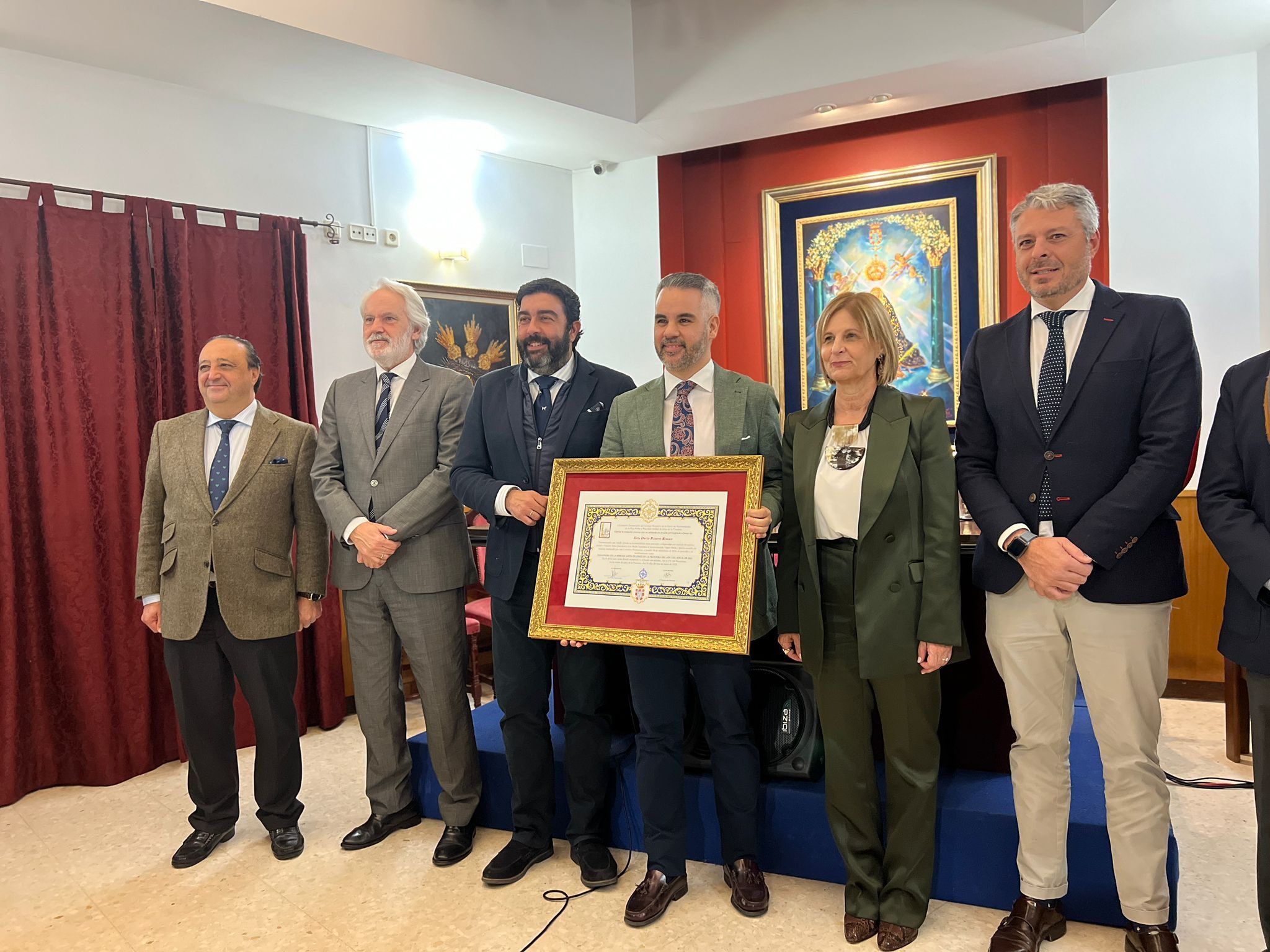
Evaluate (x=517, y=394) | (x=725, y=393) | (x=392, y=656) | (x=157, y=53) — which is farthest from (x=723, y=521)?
(x=157, y=53)

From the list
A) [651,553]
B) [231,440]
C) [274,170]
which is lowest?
[651,553]

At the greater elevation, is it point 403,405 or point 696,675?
point 403,405

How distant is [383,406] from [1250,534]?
8.33ft

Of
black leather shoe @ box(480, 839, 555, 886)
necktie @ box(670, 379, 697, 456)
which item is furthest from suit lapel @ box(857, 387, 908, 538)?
black leather shoe @ box(480, 839, 555, 886)

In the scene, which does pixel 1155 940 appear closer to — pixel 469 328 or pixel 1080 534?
pixel 1080 534

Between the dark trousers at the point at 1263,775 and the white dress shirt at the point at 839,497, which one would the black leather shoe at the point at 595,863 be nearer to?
the white dress shirt at the point at 839,497

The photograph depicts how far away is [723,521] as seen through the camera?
2.48 metres

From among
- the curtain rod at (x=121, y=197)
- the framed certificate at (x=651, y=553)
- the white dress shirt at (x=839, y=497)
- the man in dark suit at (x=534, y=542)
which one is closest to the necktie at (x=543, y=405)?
the man in dark suit at (x=534, y=542)

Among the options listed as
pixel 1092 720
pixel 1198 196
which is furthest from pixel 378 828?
pixel 1198 196

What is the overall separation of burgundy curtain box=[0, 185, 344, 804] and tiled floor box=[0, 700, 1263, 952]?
50 centimetres

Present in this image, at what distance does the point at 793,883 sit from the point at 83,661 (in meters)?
3.20

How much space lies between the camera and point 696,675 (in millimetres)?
2609

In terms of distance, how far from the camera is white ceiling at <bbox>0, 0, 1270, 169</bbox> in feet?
12.5

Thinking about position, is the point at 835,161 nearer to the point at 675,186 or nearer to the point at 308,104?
the point at 675,186
